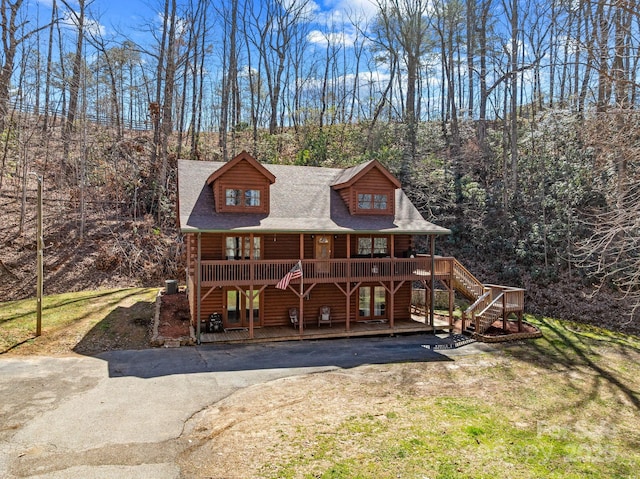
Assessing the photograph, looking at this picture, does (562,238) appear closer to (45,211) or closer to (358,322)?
(358,322)

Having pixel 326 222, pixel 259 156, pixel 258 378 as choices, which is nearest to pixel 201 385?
pixel 258 378

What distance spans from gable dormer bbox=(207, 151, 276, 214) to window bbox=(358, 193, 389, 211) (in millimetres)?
4396

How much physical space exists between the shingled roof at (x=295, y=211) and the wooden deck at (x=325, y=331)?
4.12 m

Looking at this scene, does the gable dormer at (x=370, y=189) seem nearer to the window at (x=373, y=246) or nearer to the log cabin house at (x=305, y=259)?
the log cabin house at (x=305, y=259)

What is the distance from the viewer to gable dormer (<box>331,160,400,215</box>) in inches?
765

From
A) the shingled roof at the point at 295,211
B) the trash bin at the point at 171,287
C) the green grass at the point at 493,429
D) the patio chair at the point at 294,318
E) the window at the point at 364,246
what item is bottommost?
the green grass at the point at 493,429

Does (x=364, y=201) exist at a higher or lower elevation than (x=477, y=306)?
higher

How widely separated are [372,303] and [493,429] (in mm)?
10338

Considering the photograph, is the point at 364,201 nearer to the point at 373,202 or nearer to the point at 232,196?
the point at 373,202

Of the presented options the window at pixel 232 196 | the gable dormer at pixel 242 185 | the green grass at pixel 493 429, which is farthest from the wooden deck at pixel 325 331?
the window at pixel 232 196

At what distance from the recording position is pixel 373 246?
19.6 meters

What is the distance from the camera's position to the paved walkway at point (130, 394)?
7605 millimetres

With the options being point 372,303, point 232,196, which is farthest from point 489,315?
point 232,196

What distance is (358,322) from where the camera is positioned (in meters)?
19.3
